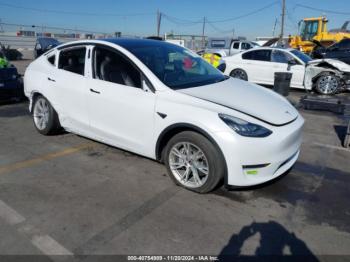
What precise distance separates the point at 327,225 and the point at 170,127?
1895 mm

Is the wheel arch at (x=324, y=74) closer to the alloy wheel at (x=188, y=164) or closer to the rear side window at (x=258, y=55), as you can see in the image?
the rear side window at (x=258, y=55)

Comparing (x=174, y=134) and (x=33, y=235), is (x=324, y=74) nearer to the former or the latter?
(x=174, y=134)

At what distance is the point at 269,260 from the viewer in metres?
2.53

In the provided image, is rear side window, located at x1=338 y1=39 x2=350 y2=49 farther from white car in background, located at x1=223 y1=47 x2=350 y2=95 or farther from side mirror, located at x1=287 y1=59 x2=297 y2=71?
side mirror, located at x1=287 y1=59 x2=297 y2=71

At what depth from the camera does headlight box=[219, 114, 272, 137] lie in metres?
3.15

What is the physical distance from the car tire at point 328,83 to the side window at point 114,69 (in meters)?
8.32

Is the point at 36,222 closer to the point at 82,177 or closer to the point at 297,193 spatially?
the point at 82,177

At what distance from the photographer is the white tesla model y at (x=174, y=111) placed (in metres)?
3.21

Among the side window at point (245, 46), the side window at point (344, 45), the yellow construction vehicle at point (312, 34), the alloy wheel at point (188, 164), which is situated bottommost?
the alloy wheel at point (188, 164)

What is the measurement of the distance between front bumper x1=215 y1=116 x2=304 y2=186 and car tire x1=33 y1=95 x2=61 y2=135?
313 centimetres

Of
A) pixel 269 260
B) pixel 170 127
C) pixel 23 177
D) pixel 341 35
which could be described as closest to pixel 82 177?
pixel 23 177

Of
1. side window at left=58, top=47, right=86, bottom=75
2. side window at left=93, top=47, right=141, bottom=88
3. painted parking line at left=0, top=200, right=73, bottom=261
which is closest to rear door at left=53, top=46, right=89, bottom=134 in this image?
side window at left=58, top=47, right=86, bottom=75

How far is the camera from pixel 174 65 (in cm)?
420

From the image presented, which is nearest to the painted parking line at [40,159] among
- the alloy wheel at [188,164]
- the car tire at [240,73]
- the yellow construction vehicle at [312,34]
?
the alloy wheel at [188,164]
